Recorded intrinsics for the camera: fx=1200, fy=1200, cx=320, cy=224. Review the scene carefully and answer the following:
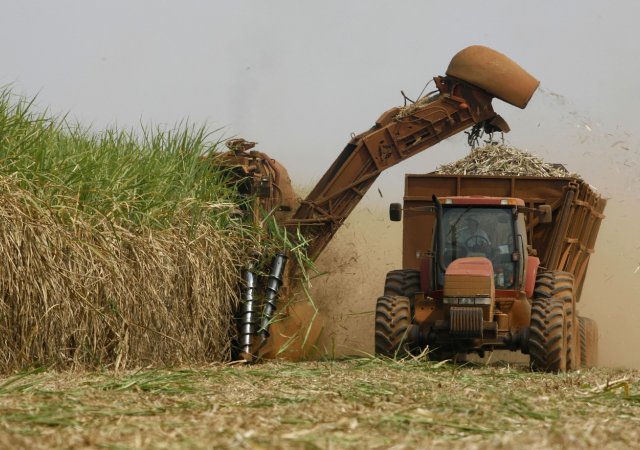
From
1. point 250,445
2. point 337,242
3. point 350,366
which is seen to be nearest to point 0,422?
point 250,445

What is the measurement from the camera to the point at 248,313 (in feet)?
41.2

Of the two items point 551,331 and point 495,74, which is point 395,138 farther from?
point 551,331

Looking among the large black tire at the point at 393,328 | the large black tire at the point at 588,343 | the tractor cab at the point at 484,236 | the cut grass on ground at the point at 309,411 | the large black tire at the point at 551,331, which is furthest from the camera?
the large black tire at the point at 588,343

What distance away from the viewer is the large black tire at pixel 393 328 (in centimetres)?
1188

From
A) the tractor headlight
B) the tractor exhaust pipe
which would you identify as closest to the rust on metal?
the tractor headlight

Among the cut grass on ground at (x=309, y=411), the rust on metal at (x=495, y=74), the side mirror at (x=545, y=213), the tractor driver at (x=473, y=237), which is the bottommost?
the cut grass on ground at (x=309, y=411)

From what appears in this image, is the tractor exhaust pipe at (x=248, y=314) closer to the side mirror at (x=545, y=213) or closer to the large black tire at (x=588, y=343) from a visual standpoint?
the side mirror at (x=545, y=213)

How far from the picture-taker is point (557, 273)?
12.6 metres

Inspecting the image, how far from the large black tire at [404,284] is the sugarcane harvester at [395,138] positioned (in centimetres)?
131

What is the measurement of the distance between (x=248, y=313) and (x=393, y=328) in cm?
162

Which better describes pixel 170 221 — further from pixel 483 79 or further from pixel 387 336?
pixel 483 79

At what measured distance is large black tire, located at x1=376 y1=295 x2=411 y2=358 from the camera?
39.0 feet

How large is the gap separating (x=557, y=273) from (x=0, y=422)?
770 cm

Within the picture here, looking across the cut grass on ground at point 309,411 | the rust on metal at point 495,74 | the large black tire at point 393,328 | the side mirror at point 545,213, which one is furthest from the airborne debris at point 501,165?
the cut grass on ground at point 309,411
